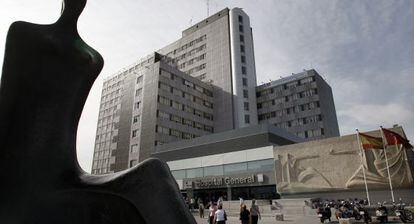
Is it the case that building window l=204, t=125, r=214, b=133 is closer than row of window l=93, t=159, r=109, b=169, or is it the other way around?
building window l=204, t=125, r=214, b=133

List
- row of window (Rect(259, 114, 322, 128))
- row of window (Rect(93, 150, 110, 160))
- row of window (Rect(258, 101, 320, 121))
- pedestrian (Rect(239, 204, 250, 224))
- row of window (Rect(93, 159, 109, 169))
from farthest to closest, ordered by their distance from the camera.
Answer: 1. row of window (Rect(93, 150, 110, 160))
2. row of window (Rect(93, 159, 109, 169))
3. row of window (Rect(258, 101, 320, 121))
4. row of window (Rect(259, 114, 322, 128))
5. pedestrian (Rect(239, 204, 250, 224))

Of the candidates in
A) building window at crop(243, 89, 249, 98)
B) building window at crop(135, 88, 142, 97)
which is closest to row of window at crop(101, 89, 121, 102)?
building window at crop(135, 88, 142, 97)

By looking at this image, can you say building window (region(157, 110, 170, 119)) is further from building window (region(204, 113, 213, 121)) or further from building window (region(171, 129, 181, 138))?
building window (region(204, 113, 213, 121))

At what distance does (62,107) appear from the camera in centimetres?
523

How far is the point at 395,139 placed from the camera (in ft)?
84.2

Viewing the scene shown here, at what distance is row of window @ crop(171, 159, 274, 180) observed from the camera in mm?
38031

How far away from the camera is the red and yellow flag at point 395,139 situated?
83.5 feet

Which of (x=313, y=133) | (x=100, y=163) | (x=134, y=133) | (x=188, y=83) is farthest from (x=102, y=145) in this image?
(x=313, y=133)

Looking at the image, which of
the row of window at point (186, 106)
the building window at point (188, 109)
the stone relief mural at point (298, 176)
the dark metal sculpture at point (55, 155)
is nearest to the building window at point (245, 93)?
the row of window at point (186, 106)

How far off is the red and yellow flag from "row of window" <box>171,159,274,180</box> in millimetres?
13938

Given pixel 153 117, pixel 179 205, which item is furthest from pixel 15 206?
pixel 153 117

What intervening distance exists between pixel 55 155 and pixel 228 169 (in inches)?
1485

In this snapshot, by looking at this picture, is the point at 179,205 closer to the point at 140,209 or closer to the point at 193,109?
the point at 140,209

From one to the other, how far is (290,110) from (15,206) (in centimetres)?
6511
